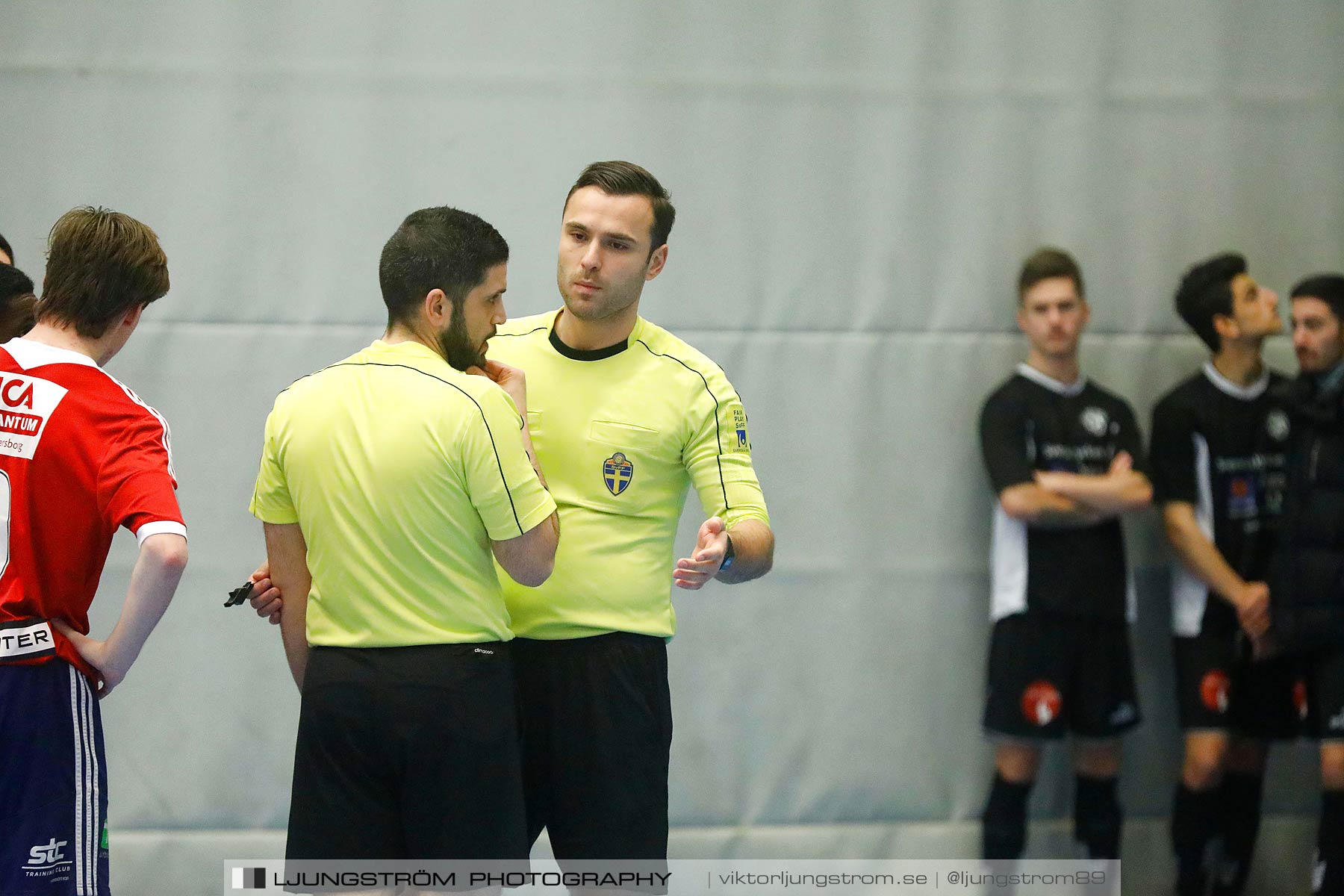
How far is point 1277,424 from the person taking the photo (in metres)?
4.27

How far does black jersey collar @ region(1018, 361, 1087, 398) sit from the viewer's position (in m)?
4.23

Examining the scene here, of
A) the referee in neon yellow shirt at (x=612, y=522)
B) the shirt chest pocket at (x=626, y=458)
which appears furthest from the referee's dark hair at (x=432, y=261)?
the shirt chest pocket at (x=626, y=458)

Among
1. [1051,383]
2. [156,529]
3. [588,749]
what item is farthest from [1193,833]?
[156,529]

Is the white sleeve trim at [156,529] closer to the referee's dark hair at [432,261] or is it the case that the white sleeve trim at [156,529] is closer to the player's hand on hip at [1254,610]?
the referee's dark hair at [432,261]

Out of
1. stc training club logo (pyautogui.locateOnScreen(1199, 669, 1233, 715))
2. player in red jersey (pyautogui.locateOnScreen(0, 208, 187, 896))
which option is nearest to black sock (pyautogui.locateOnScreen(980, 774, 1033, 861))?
stc training club logo (pyautogui.locateOnScreen(1199, 669, 1233, 715))

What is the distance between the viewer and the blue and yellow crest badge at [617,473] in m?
2.63

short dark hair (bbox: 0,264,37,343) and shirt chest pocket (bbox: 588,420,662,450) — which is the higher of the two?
short dark hair (bbox: 0,264,37,343)

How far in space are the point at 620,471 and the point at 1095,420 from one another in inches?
85.1

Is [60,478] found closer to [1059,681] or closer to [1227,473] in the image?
[1059,681]

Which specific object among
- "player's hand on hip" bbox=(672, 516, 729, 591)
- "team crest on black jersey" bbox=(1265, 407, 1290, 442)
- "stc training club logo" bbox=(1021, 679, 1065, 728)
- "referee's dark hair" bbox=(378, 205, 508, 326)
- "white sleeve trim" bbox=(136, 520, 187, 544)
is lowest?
"stc training club logo" bbox=(1021, 679, 1065, 728)

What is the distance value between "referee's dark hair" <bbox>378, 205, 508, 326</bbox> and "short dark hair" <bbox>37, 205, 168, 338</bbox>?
1.43 feet

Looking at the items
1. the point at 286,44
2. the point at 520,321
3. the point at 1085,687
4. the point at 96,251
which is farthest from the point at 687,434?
the point at 286,44

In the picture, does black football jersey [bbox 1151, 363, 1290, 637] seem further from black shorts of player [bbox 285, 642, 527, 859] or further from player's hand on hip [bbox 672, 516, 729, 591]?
black shorts of player [bbox 285, 642, 527, 859]

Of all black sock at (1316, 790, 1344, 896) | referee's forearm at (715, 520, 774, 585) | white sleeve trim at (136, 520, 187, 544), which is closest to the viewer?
white sleeve trim at (136, 520, 187, 544)
